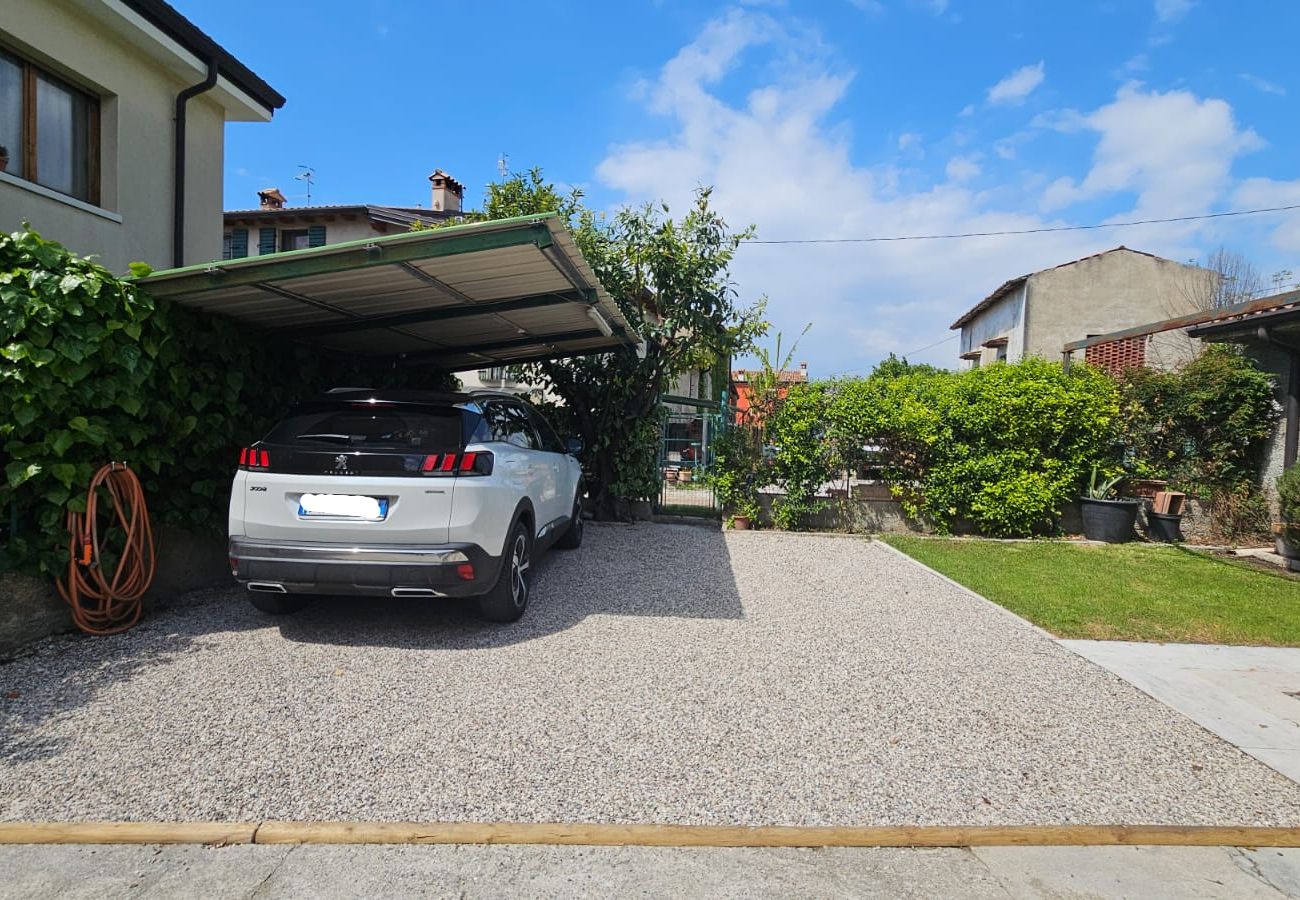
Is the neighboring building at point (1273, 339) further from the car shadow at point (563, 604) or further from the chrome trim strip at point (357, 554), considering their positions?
the chrome trim strip at point (357, 554)

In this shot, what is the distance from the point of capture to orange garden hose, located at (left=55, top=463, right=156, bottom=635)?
14.7ft

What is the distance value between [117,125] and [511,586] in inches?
253

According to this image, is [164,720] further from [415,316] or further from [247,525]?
[415,316]

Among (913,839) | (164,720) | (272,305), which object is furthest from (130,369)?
(913,839)

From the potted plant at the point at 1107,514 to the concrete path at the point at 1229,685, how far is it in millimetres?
4531

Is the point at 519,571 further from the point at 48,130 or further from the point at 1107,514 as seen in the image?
the point at 1107,514

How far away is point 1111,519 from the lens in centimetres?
934

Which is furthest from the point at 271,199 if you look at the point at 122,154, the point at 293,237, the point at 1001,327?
the point at 1001,327

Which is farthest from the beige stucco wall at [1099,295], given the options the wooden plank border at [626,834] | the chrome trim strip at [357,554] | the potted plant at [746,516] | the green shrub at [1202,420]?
the chrome trim strip at [357,554]

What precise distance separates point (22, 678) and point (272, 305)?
3.01m

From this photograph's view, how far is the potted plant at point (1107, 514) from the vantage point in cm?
930

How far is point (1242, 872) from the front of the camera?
2.53 m

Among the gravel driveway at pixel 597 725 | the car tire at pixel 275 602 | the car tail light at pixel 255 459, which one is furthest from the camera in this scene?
the car tire at pixel 275 602

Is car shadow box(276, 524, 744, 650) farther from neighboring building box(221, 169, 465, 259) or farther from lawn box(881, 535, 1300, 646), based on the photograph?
neighboring building box(221, 169, 465, 259)
